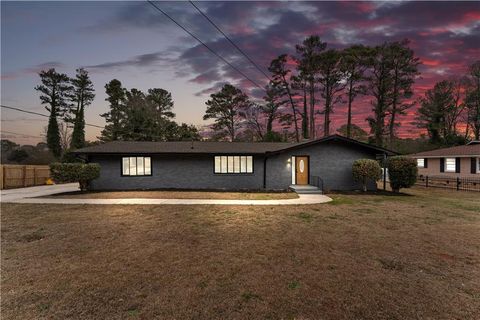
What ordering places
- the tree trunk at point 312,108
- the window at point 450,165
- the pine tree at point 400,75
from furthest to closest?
the tree trunk at point 312,108 < the pine tree at point 400,75 < the window at point 450,165

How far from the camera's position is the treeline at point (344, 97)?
31766 millimetres

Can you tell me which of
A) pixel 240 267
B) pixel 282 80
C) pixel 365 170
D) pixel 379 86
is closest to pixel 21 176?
pixel 240 267

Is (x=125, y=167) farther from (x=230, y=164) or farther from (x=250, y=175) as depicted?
(x=250, y=175)

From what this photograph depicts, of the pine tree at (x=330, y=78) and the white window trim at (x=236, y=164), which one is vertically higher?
the pine tree at (x=330, y=78)

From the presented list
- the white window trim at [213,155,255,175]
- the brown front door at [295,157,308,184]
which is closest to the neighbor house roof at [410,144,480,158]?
the brown front door at [295,157,308,184]

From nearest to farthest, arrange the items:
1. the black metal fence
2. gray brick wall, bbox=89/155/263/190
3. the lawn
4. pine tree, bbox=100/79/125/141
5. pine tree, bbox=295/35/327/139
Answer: the lawn
gray brick wall, bbox=89/155/263/190
the black metal fence
pine tree, bbox=295/35/327/139
pine tree, bbox=100/79/125/141

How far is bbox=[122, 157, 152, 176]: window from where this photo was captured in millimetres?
16350

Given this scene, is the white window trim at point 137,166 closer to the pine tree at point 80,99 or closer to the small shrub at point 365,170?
the small shrub at point 365,170

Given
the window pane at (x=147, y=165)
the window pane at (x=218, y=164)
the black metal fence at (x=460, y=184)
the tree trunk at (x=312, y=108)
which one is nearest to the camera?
the window pane at (x=147, y=165)

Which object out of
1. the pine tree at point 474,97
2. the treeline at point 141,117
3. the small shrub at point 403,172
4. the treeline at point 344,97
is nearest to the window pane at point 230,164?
the small shrub at point 403,172

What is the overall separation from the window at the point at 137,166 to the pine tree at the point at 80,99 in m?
24.7

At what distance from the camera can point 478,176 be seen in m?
19.9

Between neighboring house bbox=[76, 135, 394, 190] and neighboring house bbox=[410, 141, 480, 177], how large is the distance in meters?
11.1

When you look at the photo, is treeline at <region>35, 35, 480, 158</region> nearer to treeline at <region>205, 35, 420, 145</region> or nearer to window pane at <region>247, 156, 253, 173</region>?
treeline at <region>205, 35, 420, 145</region>
